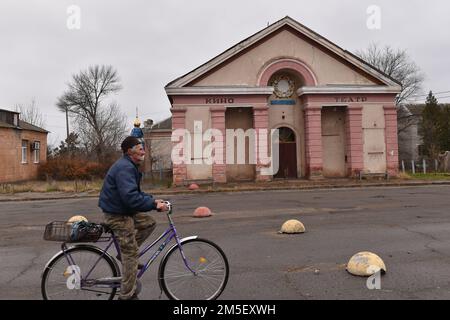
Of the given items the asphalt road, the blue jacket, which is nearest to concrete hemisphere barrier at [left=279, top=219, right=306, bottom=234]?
the asphalt road

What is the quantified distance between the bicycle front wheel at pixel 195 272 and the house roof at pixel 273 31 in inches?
812

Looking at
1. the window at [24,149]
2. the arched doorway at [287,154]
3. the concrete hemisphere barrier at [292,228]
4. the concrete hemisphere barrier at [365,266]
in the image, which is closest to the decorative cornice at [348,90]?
the arched doorway at [287,154]

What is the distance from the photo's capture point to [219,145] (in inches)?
947

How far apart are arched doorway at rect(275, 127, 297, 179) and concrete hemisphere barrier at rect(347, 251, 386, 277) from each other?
2044cm

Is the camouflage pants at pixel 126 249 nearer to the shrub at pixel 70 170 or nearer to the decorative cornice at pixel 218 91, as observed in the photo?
the decorative cornice at pixel 218 91

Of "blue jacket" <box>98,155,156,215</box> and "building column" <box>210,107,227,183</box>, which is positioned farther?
"building column" <box>210,107,227,183</box>

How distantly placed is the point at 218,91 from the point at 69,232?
68.2 ft

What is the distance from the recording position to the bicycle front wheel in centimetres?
425

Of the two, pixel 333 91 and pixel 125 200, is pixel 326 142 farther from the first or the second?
pixel 125 200

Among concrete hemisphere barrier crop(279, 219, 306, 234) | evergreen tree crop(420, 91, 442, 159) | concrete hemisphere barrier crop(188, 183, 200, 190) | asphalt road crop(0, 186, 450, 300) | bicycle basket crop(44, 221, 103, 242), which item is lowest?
asphalt road crop(0, 186, 450, 300)

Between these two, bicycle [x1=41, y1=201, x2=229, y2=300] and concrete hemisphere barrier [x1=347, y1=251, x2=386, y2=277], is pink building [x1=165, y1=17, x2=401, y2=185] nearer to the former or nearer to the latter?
concrete hemisphere barrier [x1=347, y1=251, x2=386, y2=277]

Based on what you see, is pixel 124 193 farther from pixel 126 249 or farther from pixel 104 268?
pixel 104 268

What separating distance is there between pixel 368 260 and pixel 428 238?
2.98m

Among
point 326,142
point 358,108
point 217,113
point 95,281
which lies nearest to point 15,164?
point 217,113
